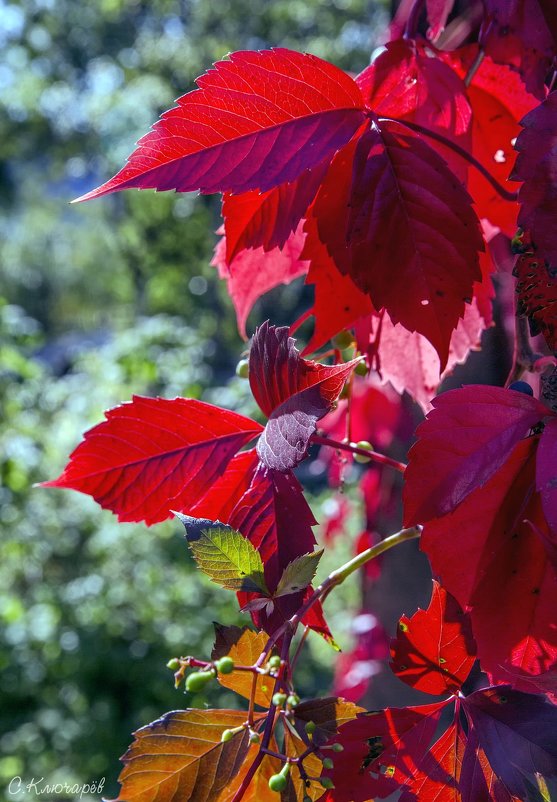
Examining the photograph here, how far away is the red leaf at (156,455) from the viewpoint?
476 millimetres

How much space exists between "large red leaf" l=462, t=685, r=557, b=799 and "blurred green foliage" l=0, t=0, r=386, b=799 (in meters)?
1.84

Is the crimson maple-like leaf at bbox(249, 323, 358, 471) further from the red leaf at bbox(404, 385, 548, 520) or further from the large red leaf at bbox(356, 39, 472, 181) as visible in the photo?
the large red leaf at bbox(356, 39, 472, 181)

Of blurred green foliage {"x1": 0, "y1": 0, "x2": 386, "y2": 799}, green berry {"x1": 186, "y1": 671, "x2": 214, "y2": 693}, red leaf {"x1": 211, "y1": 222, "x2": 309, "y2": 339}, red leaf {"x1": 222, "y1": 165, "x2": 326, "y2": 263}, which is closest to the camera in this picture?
green berry {"x1": 186, "y1": 671, "x2": 214, "y2": 693}

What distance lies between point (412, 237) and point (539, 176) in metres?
0.07

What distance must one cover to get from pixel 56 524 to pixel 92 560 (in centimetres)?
31

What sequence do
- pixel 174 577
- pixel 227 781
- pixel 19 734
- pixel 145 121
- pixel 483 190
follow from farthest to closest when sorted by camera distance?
pixel 145 121 < pixel 174 577 < pixel 19 734 < pixel 483 190 < pixel 227 781

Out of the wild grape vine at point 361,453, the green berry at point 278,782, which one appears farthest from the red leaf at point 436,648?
the green berry at point 278,782

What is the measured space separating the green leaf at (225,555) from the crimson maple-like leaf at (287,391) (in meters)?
0.04

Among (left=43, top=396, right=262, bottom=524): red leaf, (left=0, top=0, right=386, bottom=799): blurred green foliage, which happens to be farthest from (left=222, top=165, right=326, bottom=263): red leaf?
(left=0, top=0, right=386, bottom=799): blurred green foliage

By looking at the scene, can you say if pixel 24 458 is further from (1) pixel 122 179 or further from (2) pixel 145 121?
(2) pixel 145 121

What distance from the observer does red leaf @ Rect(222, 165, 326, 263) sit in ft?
1.51

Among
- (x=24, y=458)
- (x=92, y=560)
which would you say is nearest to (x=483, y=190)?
(x=24, y=458)

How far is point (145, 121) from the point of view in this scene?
235 inches

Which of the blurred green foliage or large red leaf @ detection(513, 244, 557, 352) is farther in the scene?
the blurred green foliage
